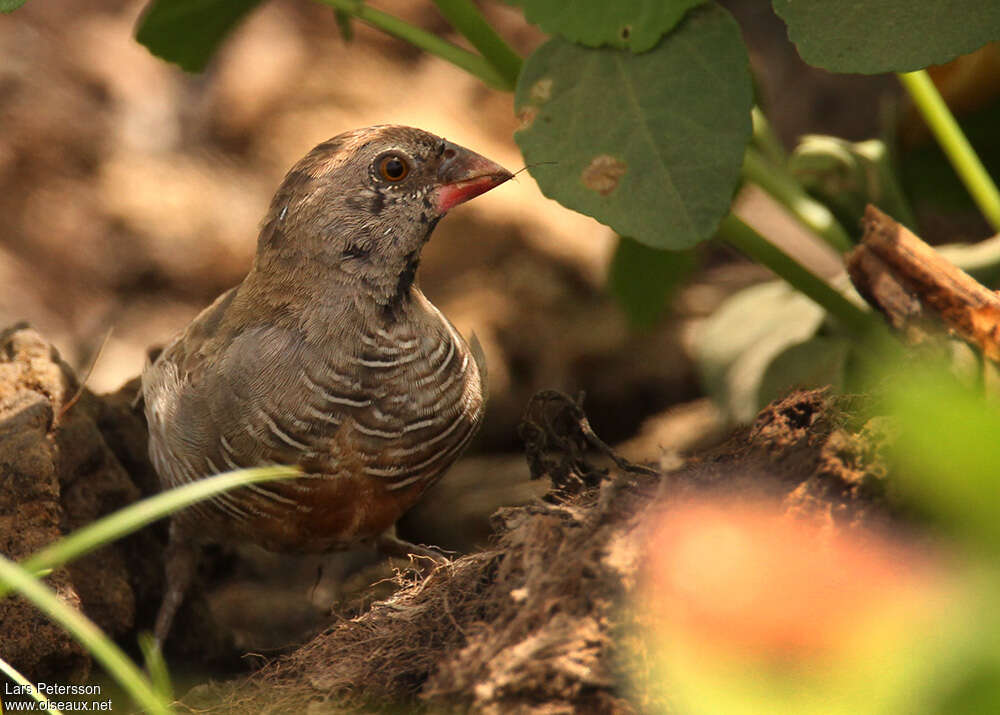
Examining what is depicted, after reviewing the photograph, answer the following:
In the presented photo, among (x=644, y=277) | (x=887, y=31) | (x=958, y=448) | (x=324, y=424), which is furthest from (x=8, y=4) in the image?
(x=958, y=448)

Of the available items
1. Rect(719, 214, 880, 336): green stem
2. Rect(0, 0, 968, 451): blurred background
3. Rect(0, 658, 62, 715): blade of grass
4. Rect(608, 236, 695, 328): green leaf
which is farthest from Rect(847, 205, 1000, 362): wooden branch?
Rect(0, 0, 968, 451): blurred background

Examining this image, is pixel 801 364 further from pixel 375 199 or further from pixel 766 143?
pixel 375 199

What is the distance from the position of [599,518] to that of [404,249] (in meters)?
1.13

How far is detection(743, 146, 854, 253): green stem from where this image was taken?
11.4ft

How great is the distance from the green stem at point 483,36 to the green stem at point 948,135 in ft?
3.94

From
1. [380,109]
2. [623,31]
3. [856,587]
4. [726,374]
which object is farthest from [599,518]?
[380,109]

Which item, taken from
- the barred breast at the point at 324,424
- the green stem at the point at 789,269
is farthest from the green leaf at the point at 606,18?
the barred breast at the point at 324,424

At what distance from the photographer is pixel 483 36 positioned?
3201 millimetres

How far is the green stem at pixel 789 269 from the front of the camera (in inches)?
125

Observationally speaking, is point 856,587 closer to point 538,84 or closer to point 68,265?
point 538,84

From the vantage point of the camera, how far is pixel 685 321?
17.6 ft

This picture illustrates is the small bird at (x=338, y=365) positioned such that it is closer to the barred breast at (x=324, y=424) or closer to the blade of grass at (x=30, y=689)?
the barred breast at (x=324, y=424)

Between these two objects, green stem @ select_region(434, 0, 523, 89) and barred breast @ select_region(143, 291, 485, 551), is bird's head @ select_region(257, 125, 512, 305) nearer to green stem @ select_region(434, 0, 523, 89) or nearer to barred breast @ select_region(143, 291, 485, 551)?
barred breast @ select_region(143, 291, 485, 551)

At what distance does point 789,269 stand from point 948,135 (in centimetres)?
68
